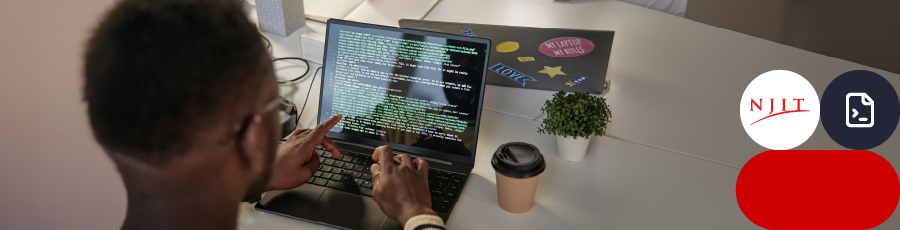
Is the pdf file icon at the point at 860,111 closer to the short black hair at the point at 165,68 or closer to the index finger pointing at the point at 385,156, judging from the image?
the index finger pointing at the point at 385,156

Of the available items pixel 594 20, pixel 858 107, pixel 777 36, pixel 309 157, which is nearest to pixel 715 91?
pixel 858 107

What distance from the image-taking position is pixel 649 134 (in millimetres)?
1184

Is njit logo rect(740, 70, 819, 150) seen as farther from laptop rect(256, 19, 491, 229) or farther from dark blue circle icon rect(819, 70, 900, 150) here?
laptop rect(256, 19, 491, 229)

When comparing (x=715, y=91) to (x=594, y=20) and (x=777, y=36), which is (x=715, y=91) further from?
(x=777, y=36)

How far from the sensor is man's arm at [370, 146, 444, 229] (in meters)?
0.85

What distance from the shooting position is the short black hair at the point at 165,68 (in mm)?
449

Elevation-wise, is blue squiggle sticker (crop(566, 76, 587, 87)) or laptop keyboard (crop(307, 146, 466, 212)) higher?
blue squiggle sticker (crop(566, 76, 587, 87))

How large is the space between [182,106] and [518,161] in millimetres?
581

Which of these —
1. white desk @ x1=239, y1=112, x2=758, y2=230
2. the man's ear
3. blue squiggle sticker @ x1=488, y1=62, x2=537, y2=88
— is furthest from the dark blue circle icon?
the man's ear

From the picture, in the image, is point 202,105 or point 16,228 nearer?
point 202,105

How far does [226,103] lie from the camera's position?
496mm

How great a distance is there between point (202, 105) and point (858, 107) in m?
1.48

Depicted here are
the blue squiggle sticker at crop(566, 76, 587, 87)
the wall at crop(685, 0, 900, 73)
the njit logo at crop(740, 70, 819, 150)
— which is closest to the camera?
the njit logo at crop(740, 70, 819, 150)

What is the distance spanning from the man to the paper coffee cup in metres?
0.42
